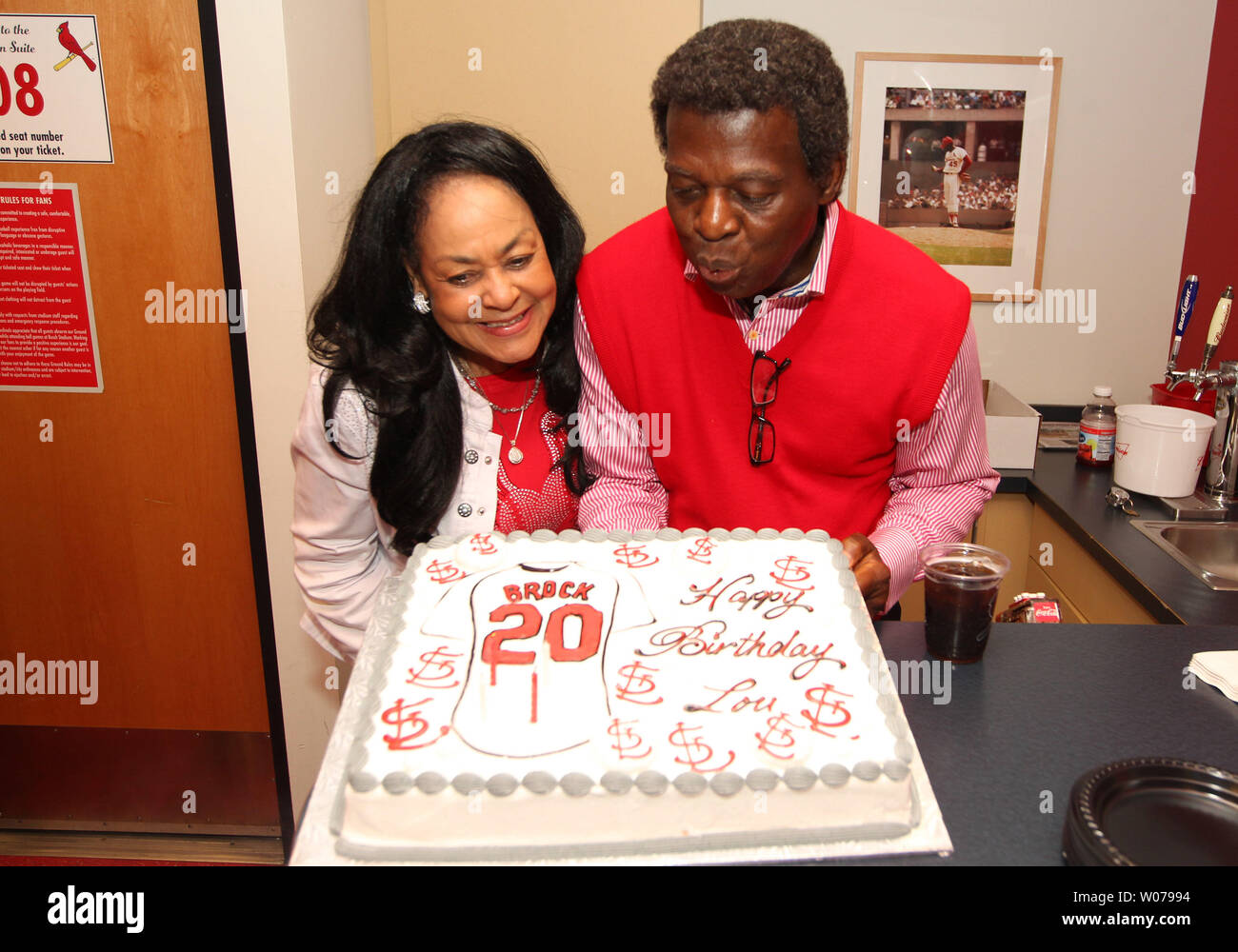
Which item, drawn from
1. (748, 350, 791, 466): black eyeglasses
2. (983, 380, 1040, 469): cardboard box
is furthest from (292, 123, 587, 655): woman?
(983, 380, 1040, 469): cardboard box

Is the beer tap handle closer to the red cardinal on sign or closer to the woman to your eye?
the woman

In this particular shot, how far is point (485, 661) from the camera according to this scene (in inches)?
41.1

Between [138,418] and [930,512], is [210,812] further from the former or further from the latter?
[930,512]

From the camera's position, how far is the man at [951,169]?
2.97 m

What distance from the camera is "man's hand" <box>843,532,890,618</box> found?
134 centimetres

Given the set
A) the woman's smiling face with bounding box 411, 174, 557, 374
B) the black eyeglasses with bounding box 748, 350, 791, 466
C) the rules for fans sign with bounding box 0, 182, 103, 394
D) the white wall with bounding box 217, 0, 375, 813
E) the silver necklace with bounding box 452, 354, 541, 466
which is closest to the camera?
the woman's smiling face with bounding box 411, 174, 557, 374

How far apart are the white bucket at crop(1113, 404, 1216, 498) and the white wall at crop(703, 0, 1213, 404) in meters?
0.54

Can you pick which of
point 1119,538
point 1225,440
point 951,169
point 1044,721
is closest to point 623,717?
point 1044,721

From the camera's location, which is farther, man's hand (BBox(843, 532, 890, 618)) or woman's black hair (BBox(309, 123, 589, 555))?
woman's black hair (BBox(309, 123, 589, 555))

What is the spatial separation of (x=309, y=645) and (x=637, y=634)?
1780 millimetres

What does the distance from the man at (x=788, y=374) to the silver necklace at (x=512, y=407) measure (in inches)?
4.0

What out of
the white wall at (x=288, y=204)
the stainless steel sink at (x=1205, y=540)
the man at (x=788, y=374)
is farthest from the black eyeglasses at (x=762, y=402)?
the stainless steel sink at (x=1205, y=540)

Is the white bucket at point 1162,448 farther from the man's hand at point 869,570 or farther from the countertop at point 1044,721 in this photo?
the man's hand at point 869,570
